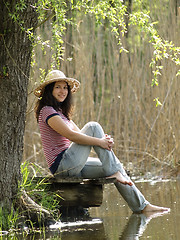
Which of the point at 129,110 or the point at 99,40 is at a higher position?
the point at 99,40

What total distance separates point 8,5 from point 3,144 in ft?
3.03

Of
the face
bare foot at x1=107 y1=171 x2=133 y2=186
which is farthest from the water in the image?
the face

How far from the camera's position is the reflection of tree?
333cm

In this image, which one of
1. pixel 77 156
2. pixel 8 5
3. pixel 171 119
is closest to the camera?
pixel 8 5

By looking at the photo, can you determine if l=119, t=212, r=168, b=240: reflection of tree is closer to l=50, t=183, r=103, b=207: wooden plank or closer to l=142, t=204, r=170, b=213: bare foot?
l=142, t=204, r=170, b=213: bare foot

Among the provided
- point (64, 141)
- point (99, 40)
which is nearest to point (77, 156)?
point (64, 141)

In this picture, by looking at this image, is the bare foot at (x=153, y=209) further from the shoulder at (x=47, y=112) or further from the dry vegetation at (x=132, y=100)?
the dry vegetation at (x=132, y=100)

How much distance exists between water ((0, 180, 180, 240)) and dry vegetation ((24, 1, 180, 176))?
1.26 metres

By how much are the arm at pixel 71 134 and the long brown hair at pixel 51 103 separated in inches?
8.4

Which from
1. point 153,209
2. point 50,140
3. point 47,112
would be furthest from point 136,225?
point 47,112

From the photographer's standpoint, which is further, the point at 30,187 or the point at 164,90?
the point at 164,90

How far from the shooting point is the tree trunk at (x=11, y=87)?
3.65 meters

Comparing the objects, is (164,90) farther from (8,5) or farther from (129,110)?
(8,5)

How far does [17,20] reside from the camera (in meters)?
3.67
